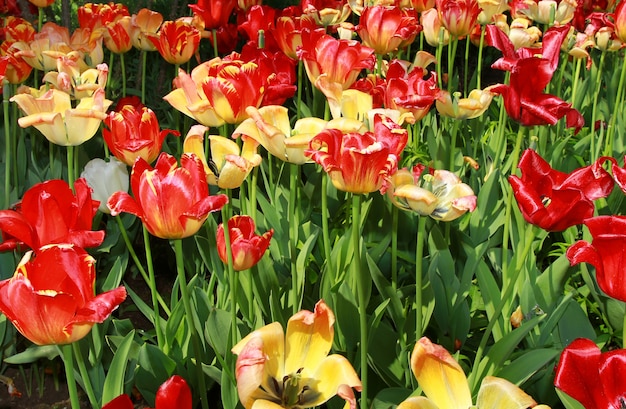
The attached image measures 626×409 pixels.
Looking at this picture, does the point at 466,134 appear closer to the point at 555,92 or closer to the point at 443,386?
the point at 555,92

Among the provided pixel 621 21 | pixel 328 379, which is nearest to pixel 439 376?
pixel 328 379

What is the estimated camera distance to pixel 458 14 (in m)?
2.48

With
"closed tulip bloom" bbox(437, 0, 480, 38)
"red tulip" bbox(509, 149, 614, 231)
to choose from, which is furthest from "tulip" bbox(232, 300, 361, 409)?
"closed tulip bloom" bbox(437, 0, 480, 38)

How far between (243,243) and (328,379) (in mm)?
420

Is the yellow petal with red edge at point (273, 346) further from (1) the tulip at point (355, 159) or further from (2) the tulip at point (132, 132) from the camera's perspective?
(2) the tulip at point (132, 132)

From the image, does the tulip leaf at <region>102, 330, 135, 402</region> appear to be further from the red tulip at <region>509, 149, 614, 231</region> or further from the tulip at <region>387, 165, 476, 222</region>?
the red tulip at <region>509, 149, 614, 231</region>

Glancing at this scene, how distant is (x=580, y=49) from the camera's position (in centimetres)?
272

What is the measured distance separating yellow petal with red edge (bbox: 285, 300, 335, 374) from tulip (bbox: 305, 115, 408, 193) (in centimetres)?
26

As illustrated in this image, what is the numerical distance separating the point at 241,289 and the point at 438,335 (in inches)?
20.4

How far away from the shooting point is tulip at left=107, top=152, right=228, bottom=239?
3.90 feet

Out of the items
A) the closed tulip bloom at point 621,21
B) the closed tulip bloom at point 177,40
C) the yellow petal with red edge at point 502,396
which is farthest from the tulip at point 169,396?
the closed tulip bloom at point 621,21

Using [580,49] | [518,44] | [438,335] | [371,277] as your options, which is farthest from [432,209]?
[580,49]

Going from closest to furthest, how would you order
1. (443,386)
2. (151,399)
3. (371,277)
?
(443,386)
(151,399)
(371,277)

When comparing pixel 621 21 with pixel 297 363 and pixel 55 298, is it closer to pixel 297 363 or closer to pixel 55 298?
pixel 297 363
